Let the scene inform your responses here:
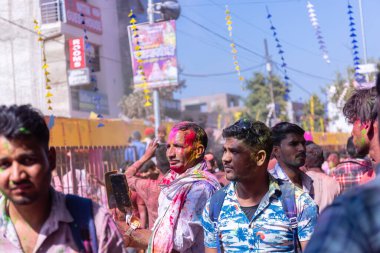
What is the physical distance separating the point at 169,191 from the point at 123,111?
29.3 meters

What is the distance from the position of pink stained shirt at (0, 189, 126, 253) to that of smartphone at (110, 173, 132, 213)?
2.38 m

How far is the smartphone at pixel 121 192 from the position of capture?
505 centimetres

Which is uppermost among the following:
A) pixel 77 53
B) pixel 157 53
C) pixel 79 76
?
pixel 77 53

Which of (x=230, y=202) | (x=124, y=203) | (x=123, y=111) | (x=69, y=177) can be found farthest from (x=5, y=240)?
(x=123, y=111)

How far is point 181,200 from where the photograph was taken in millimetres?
4512

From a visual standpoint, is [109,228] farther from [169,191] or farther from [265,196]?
[169,191]

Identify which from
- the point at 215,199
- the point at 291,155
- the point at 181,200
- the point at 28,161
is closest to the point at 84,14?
the point at 291,155

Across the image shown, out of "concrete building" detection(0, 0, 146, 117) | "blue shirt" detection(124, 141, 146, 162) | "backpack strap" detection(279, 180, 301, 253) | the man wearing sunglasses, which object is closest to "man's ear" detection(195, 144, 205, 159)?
"backpack strap" detection(279, 180, 301, 253)

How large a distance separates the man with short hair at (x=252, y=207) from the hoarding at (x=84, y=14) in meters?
22.8

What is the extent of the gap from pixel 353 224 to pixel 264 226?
2.36 metres

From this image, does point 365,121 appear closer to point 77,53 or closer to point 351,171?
point 351,171

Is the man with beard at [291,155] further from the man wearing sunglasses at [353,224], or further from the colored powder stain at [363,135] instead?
the man wearing sunglasses at [353,224]

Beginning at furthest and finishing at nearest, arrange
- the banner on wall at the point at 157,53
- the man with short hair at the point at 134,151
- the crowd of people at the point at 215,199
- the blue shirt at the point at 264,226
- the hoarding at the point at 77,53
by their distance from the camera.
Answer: the hoarding at the point at 77,53 < the banner on wall at the point at 157,53 < the man with short hair at the point at 134,151 < the blue shirt at the point at 264,226 < the crowd of people at the point at 215,199

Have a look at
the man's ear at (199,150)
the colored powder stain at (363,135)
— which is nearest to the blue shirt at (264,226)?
the colored powder stain at (363,135)
